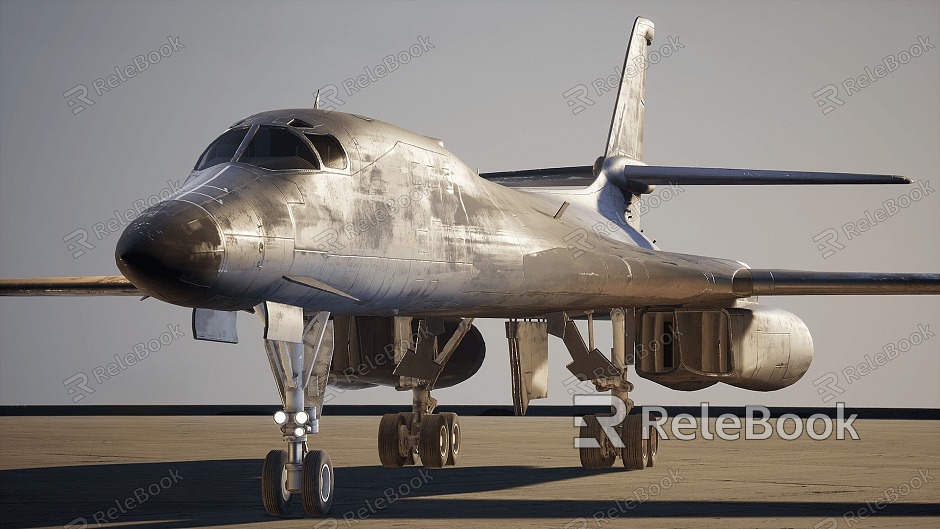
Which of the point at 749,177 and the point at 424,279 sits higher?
the point at 749,177

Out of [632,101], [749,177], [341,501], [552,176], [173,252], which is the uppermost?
[632,101]

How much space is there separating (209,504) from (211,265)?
4478mm

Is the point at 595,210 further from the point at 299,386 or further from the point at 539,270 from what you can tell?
the point at 299,386

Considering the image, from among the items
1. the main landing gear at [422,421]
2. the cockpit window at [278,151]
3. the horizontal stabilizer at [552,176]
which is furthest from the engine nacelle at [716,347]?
the cockpit window at [278,151]

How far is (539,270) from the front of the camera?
13.8 meters

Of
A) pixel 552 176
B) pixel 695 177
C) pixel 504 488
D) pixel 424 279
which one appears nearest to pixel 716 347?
pixel 695 177

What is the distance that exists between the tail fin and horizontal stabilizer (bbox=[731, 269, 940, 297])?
5.41 meters

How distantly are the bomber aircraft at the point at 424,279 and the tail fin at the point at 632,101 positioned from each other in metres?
0.10

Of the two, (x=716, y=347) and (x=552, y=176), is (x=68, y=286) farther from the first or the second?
(x=552, y=176)

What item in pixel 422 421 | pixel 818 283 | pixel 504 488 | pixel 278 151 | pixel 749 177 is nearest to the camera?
pixel 278 151

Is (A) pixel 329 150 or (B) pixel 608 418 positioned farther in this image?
(B) pixel 608 418

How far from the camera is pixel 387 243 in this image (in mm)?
11375

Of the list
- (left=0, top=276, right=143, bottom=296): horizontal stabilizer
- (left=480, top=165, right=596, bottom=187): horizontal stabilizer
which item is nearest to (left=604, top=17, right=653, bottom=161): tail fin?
(left=480, top=165, right=596, bottom=187): horizontal stabilizer

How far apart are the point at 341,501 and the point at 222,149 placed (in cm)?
407
